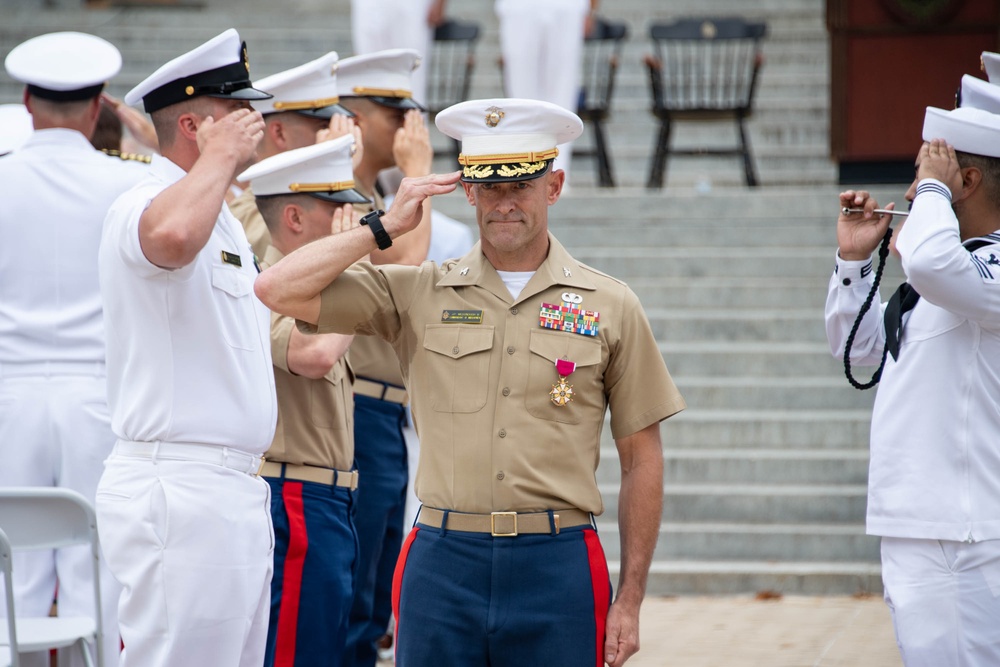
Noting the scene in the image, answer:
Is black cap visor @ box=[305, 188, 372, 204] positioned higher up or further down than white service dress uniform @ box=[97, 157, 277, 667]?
higher up

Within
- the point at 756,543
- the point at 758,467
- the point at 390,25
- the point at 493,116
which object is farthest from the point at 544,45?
the point at 493,116

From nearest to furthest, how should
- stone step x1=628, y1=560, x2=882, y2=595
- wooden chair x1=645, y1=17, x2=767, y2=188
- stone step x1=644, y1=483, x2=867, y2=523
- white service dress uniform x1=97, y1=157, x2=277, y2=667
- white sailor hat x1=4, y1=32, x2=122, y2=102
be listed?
white service dress uniform x1=97, y1=157, x2=277, y2=667
white sailor hat x1=4, y1=32, x2=122, y2=102
stone step x1=628, y1=560, x2=882, y2=595
stone step x1=644, y1=483, x2=867, y2=523
wooden chair x1=645, y1=17, x2=767, y2=188

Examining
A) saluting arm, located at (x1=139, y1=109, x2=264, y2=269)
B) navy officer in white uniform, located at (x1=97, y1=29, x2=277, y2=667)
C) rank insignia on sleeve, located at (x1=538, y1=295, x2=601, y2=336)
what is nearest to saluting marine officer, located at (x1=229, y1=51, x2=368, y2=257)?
navy officer in white uniform, located at (x1=97, y1=29, x2=277, y2=667)

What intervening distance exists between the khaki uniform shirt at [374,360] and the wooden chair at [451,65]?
5411 mm

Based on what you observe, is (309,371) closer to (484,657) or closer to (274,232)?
(274,232)

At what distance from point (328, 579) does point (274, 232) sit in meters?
1.03

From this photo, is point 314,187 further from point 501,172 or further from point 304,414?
point 501,172

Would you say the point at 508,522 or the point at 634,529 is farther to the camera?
the point at 634,529

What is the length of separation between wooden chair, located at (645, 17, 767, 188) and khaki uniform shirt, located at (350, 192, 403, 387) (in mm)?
5520

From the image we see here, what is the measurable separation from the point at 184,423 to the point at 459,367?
0.66m

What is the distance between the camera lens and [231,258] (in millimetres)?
3355

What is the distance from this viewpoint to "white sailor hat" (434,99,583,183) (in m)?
3.16

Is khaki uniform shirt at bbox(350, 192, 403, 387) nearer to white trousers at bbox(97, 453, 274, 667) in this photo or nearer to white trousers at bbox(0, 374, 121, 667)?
white trousers at bbox(0, 374, 121, 667)

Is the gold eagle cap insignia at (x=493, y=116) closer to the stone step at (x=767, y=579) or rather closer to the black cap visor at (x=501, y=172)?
the black cap visor at (x=501, y=172)
